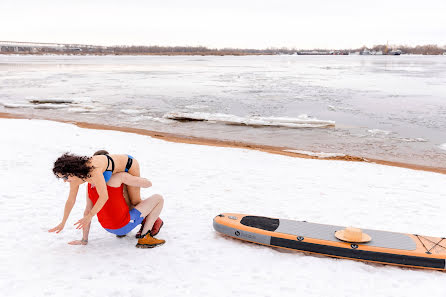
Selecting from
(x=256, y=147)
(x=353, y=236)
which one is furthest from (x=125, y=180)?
(x=256, y=147)

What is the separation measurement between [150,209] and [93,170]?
970 mm

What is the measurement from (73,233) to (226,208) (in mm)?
2300

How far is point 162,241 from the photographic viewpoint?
4.52m

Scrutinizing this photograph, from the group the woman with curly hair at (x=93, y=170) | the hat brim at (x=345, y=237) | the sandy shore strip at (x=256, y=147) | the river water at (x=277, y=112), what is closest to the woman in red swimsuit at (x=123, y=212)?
the woman with curly hair at (x=93, y=170)

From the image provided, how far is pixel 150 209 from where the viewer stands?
435 centimetres

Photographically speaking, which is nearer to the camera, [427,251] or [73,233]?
[427,251]

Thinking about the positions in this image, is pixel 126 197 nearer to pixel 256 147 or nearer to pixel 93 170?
pixel 93 170

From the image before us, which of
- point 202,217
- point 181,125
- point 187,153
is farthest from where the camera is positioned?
point 181,125

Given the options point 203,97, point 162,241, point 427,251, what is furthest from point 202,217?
point 203,97

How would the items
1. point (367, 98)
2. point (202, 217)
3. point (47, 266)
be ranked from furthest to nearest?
1. point (367, 98)
2. point (202, 217)
3. point (47, 266)

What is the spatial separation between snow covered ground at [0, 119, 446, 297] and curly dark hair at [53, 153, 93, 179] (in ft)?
3.47

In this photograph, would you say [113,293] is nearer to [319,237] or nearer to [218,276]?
[218,276]

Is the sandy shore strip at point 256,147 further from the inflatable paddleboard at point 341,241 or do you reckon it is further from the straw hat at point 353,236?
the straw hat at point 353,236

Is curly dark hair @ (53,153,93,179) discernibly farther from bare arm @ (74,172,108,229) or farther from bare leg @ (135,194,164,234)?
bare leg @ (135,194,164,234)
